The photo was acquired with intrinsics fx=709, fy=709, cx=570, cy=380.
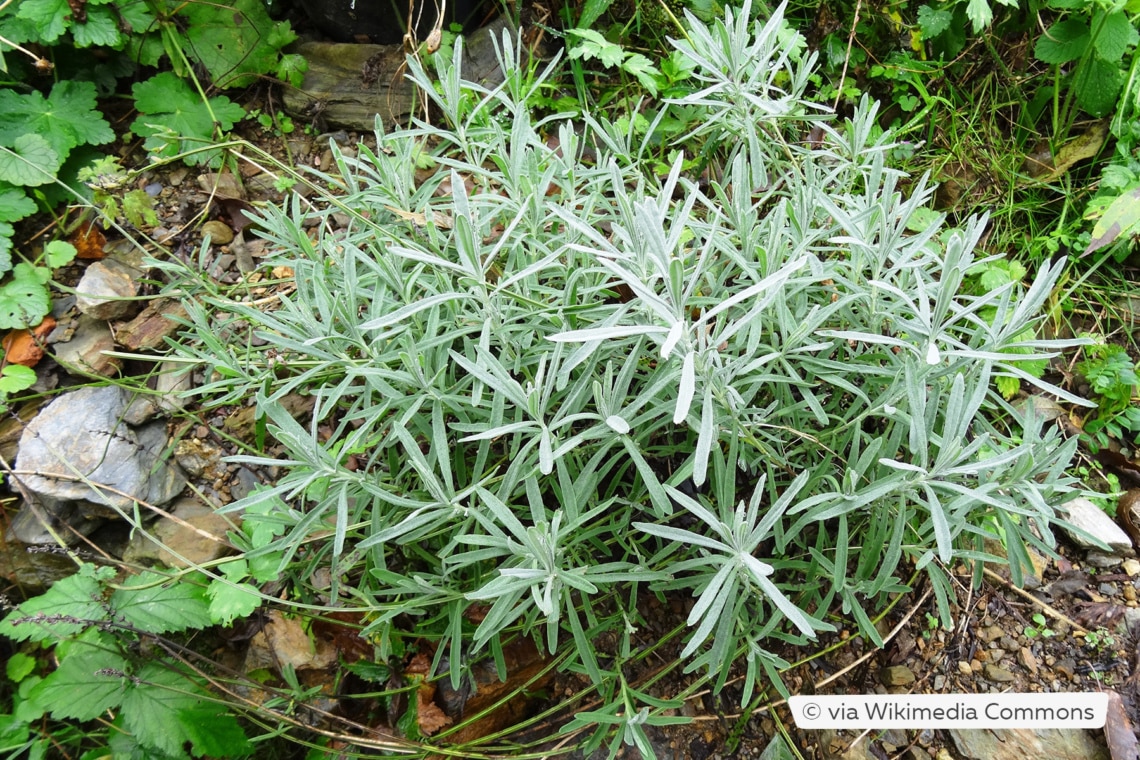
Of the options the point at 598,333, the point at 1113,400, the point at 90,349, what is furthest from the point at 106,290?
the point at 1113,400

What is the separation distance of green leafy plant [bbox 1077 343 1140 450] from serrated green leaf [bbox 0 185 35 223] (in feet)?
12.2

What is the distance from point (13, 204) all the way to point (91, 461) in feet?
3.61

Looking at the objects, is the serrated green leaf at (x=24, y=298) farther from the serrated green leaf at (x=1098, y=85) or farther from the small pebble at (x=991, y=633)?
the serrated green leaf at (x=1098, y=85)

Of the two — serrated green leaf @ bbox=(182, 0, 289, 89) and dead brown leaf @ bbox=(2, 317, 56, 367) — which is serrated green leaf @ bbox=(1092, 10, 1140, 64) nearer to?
serrated green leaf @ bbox=(182, 0, 289, 89)

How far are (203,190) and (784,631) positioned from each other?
104 inches

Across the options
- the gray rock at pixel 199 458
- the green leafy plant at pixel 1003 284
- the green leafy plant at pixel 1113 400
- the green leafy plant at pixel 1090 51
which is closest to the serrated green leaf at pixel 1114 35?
the green leafy plant at pixel 1090 51

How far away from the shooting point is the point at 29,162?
257 centimetres

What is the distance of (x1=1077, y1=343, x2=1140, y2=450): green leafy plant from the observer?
2.21 meters

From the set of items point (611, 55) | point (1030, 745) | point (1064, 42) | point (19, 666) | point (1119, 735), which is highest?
point (1064, 42)

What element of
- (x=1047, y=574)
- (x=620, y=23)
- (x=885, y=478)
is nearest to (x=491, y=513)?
(x=885, y=478)

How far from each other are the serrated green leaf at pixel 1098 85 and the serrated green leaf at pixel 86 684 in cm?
357

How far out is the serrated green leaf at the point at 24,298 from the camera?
249cm

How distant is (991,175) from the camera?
274 centimetres

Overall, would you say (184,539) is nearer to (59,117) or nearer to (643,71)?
(59,117)
